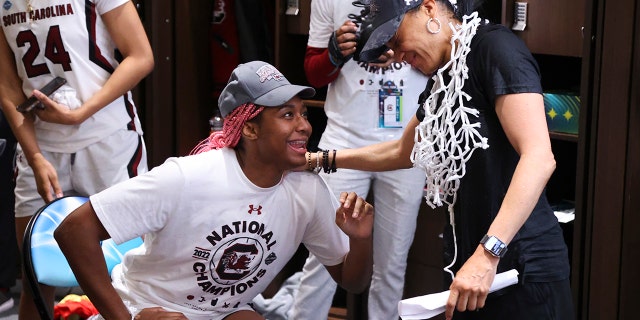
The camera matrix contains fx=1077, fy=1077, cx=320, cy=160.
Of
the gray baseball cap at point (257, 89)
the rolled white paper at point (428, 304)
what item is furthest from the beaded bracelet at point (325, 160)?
the rolled white paper at point (428, 304)

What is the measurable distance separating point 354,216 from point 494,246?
1.53 ft

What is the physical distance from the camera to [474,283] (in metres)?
2.18

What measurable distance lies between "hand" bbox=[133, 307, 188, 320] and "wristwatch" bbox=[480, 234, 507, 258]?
808mm

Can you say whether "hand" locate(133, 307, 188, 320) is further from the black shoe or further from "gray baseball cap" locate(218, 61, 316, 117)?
the black shoe

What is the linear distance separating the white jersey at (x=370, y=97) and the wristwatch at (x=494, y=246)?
5.55ft

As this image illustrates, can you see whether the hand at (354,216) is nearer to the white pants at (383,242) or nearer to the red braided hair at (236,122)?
the red braided hair at (236,122)

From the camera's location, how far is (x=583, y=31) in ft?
11.5

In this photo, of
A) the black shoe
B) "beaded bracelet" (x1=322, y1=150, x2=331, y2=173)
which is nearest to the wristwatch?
"beaded bracelet" (x1=322, y1=150, x2=331, y2=173)

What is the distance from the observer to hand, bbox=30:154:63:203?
→ 3318 millimetres

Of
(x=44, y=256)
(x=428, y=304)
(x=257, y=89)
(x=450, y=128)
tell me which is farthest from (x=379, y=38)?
(x=44, y=256)

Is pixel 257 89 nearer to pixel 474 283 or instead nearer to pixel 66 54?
pixel 474 283

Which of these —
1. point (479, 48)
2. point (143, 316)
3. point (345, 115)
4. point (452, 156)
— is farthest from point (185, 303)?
point (345, 115)

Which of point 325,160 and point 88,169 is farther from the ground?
point 325,160

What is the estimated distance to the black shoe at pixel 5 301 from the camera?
4551 mm
